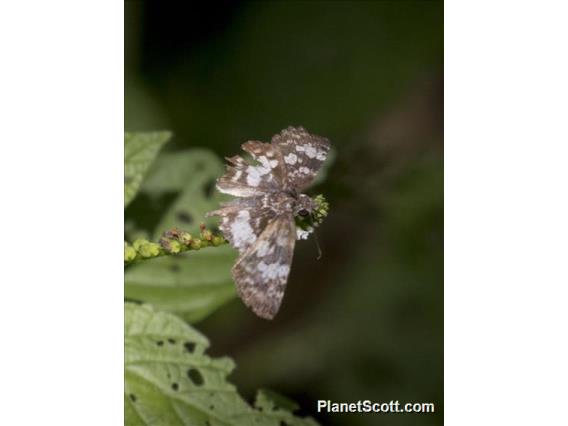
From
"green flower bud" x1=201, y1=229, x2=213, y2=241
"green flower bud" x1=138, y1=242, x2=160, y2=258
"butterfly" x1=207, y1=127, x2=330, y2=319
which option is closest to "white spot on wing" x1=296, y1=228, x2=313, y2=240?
"butterfly" x1=207, y1=127, x2=330, y2=319

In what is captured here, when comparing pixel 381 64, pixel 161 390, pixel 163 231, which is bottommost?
pixel 161 390

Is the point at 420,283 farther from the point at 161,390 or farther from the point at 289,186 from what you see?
the point at 161,390

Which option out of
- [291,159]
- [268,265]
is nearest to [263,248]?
[268,265]

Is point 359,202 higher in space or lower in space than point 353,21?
lower

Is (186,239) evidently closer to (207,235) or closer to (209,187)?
(207,235)

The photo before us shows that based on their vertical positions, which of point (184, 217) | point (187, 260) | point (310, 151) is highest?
point (310, 151)

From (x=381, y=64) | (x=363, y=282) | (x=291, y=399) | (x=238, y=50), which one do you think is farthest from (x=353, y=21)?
(x=291, y=399)
